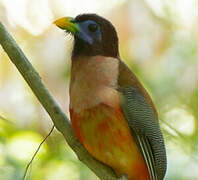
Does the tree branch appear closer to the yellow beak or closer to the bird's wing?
the bird's wing

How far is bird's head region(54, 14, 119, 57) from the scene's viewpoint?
4.19 metres

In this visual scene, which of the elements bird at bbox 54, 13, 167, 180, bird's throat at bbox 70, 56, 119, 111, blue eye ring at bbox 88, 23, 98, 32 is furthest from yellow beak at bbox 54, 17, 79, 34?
bird's throat at bbox 70, 56, 119, 111

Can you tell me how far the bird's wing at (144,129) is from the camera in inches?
152

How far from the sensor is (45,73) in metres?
6.29

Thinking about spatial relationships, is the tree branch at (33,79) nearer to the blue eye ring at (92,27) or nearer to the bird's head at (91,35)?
the bird's head at (91,35)

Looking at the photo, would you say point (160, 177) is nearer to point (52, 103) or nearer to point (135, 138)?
point (135, 138)

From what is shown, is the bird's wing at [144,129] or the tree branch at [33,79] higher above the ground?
the tree branch at [33,79]

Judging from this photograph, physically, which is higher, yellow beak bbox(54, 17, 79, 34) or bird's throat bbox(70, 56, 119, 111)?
yellow beak bbox(54, 17, 79, 34)

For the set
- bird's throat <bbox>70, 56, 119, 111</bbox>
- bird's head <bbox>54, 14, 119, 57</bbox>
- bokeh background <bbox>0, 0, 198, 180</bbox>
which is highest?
bird's head <bbox>54, 14, 119, 57</bbox>

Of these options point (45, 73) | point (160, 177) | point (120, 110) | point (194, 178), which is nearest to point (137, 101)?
point (120, 110)

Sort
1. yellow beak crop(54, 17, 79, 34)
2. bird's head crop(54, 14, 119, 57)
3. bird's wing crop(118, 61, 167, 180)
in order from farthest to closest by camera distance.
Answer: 1. bird's head crop(54, 14, 119, 57)
2. yellow beak crop(54, 17, 79, 34)
3. bird's wing crop(118, 61, 167, 180)

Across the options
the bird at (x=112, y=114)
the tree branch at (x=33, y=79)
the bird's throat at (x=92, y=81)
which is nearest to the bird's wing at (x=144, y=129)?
the bird at (x=112, y=114)

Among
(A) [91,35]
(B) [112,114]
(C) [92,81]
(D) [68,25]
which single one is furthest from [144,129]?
(D) [68,25]

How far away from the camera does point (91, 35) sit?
4.23 m
